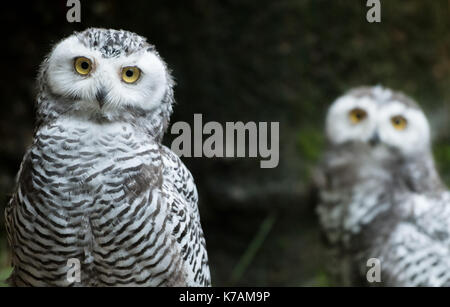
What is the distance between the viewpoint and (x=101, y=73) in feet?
5.31

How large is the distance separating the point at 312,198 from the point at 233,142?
0.75 m

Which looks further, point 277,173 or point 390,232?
point 277,173

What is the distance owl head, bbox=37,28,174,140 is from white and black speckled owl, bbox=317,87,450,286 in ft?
5.28

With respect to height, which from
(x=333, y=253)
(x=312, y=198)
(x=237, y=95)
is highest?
(x=237, y=95)

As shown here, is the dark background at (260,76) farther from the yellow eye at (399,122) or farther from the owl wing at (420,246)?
the yellow eye at (399,122)

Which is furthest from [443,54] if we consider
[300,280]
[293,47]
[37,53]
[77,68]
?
[77,68]

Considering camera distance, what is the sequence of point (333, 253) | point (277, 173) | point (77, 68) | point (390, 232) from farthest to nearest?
point (277, 173)
point (333, 253)
point (390, 232)
point (77, 68)

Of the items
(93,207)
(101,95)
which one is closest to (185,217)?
(93,207)

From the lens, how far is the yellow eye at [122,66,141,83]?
5.43 ft

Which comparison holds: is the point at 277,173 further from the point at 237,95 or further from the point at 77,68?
the point at 77,68

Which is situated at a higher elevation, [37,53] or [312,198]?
[37,53]

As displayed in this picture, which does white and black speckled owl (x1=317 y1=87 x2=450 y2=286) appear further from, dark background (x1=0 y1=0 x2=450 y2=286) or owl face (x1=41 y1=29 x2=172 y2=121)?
owl face (x1=41 y1=29 x2=172 y2=121)

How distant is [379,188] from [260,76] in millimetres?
1198

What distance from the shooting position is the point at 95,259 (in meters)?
1.71
